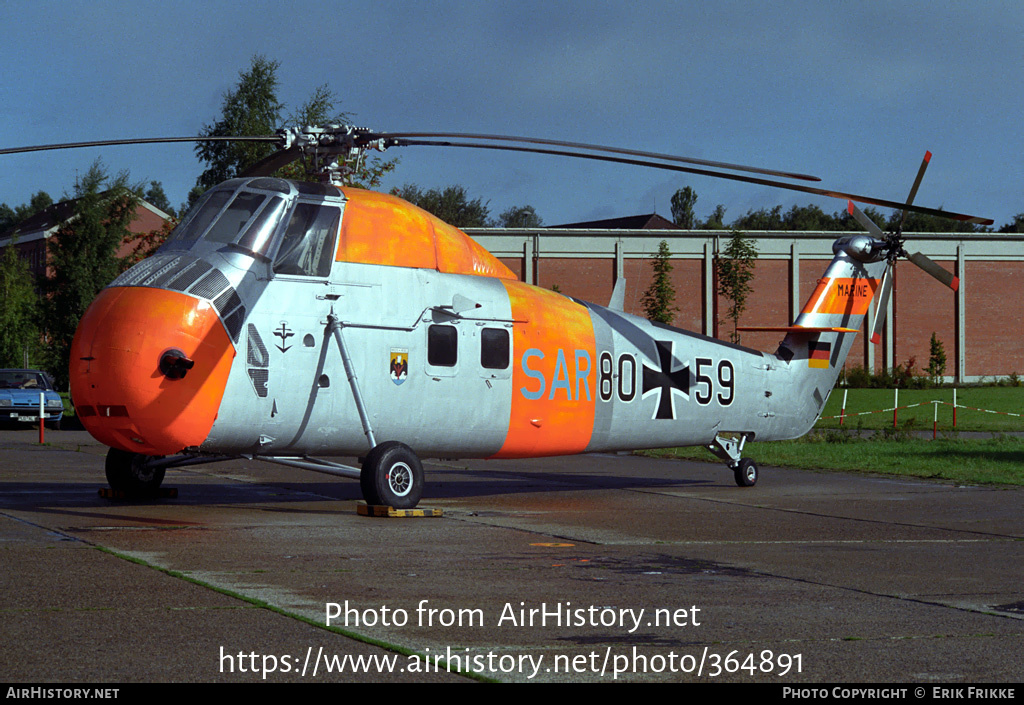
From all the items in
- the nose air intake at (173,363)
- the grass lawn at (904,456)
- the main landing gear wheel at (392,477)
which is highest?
the nose air intake at (173,363)

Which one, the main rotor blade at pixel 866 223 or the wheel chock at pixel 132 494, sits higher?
the main rotor blade at pixel 866 223

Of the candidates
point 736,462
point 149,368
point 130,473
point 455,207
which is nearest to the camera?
point 149,368

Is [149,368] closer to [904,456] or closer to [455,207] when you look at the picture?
[904,456]

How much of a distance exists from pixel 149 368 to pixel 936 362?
→ 54.1 m

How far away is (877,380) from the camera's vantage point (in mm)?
59000

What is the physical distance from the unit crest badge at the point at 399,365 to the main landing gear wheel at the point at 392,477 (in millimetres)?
917

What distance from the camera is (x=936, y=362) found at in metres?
59.9

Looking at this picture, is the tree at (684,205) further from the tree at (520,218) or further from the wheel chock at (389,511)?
the wheel chock at (389,511)

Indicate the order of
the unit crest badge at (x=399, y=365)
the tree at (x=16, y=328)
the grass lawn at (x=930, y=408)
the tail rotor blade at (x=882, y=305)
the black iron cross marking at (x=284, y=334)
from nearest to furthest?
the black iron cross marking at (x=284, y=334) → the unit crest badge at (x=399, y=365) → the tail rotor blade at (x=882, y=305) → the grass lawn at (x=930, y=408) → the tree at (x=16, y=328)

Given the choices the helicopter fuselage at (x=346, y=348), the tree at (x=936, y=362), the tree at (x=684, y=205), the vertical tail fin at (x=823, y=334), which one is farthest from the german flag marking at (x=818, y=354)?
the tree at (x=684, y=205)

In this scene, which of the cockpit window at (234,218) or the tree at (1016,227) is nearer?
the cockpit window at (234,218)

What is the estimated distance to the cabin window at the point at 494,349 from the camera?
49.4 ft

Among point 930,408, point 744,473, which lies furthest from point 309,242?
point 930,408

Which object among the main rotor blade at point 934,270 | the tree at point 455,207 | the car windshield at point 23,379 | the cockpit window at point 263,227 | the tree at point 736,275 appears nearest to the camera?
the cockpit window at point 263,227
